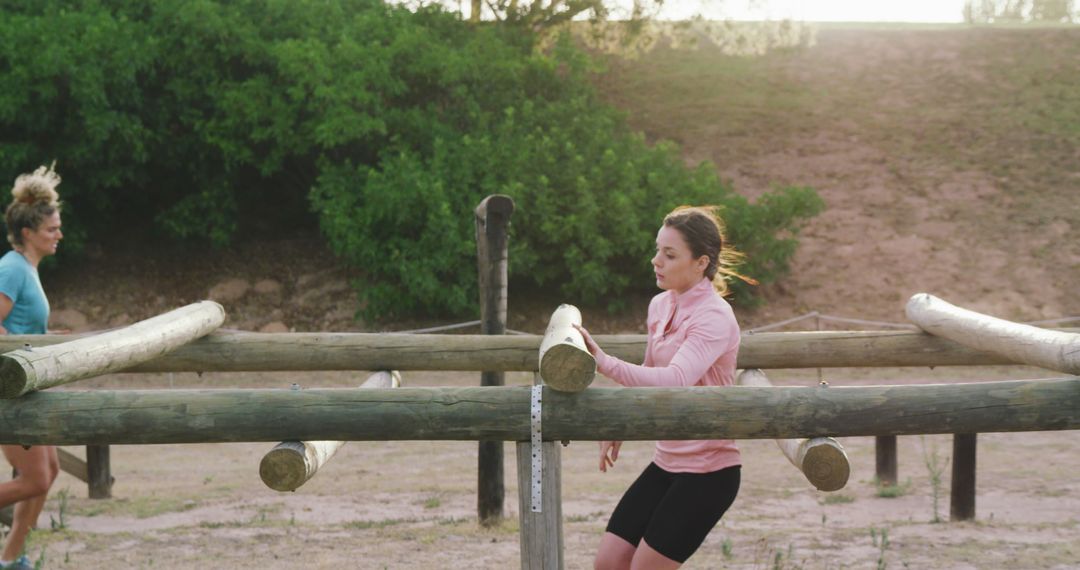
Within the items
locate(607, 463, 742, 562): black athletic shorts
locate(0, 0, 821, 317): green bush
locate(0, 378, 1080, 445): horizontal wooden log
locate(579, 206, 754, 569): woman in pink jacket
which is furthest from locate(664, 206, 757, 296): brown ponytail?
locate(0, 0, 821, 317): green bush

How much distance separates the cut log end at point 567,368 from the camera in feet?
12.1

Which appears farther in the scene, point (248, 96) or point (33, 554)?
point (248, 96)

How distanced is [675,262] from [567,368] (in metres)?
0.56

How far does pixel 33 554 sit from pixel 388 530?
210 centimetres

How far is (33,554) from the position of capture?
654 centimetres

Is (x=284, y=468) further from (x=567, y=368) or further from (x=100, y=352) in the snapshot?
(x=100, y=352)

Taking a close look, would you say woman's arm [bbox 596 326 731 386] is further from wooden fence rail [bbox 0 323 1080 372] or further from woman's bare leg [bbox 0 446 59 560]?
woman's bare leg [bbox 0 446 59 560]

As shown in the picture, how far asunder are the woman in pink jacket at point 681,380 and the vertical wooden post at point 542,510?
20 centimetres

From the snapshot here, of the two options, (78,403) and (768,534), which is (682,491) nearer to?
(78,403)

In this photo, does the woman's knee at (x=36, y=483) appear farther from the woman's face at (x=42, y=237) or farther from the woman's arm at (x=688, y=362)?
the woman's arm at (x=688, y=362)

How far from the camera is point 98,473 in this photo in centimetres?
824

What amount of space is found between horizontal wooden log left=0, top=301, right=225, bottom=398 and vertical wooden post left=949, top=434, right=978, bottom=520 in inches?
182

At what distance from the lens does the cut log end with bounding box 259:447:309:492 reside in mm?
3844

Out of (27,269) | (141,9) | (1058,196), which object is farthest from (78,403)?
(1058,196)
